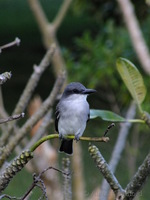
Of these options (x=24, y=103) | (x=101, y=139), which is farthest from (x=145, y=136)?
(x=101, y=139)

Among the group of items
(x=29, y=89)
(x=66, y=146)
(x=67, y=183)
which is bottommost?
(x=66, y=146)

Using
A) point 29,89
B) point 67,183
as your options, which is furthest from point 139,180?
point 29,89

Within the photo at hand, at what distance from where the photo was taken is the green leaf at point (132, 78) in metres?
1.10

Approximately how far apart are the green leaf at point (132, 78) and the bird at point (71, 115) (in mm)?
606

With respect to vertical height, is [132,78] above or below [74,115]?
above

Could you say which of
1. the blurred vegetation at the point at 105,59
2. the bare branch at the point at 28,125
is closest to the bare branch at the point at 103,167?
the bare branch at the point at 28,125

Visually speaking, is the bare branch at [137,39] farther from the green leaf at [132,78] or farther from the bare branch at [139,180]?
the bare branch at [139,180]

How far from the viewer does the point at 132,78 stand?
1.10 m

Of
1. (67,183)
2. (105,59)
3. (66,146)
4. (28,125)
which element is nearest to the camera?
(67,183)

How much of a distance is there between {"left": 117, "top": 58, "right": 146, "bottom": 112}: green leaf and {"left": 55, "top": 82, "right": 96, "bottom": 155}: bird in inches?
23.9

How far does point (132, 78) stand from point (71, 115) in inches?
32.4

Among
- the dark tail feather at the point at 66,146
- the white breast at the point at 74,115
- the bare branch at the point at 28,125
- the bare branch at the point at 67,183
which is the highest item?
the bare branch at the point at 28,125

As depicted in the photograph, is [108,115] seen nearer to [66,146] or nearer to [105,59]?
[66,146]

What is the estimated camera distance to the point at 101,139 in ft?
2.55
